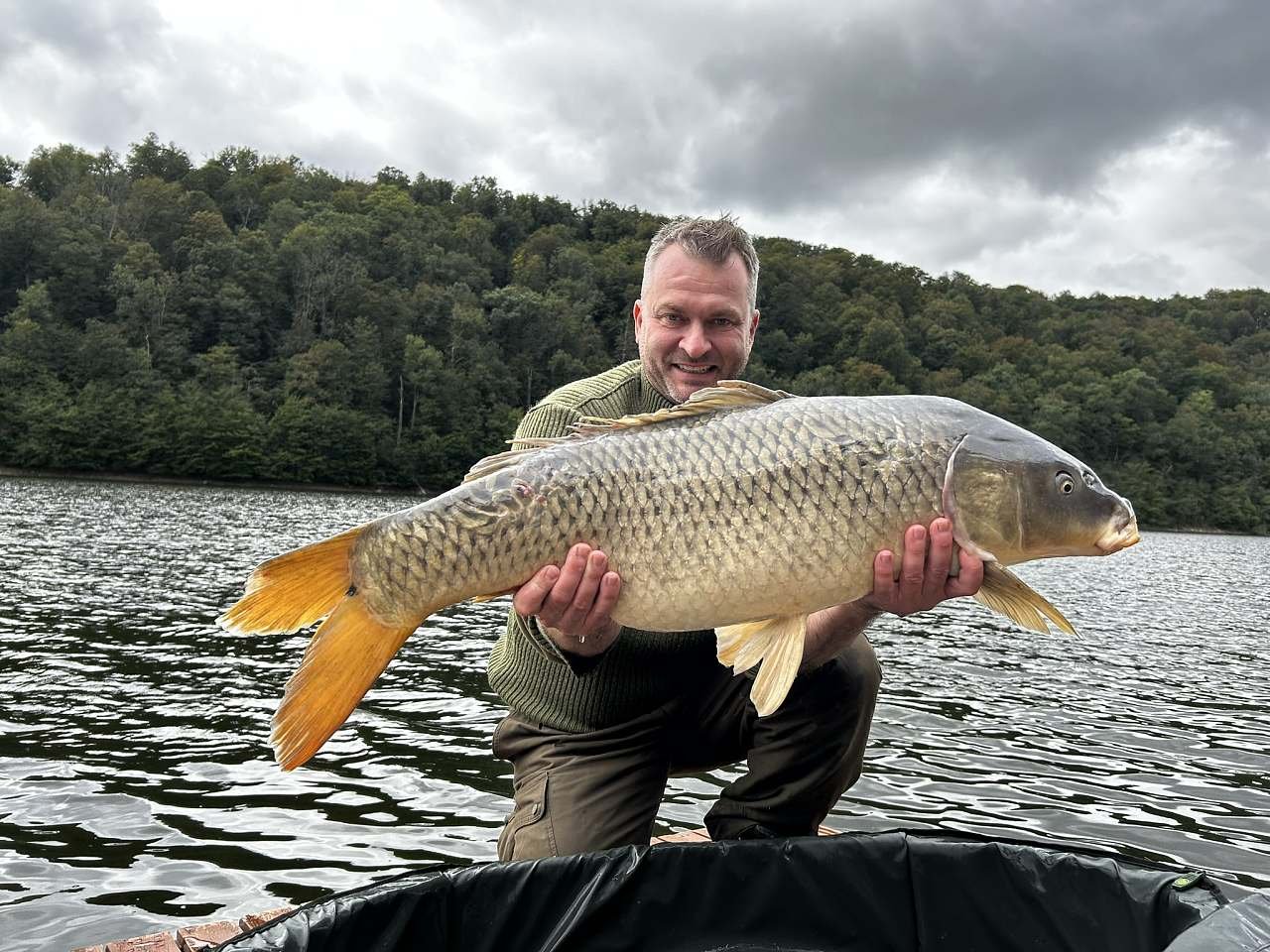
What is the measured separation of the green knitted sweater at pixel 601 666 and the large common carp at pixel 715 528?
2.62 feet

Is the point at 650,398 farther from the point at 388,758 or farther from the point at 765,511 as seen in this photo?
the point at 388,758

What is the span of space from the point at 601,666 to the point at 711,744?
58cm

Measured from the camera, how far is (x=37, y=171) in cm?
8444

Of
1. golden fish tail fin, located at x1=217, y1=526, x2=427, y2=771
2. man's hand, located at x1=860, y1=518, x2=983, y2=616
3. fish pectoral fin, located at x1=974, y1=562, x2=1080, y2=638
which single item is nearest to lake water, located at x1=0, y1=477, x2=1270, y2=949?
fish pectoral fin, located at x1=974, y1=562, x2=1080, y2=638

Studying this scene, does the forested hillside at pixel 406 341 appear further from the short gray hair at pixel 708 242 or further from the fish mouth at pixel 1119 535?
the fish mouth at pixel 1119 535

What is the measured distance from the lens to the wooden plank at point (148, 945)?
3.08 metres

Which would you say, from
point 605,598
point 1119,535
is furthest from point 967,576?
point 605,598

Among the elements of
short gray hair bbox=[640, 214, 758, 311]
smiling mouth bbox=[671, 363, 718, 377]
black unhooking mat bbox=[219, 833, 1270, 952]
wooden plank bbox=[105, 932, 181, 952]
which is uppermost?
short gray hair bbox=[640, 214, 758, 311]

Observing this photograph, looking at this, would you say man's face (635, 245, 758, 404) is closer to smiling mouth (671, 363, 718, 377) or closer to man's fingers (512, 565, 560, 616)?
smiling mouth (671, 363, 718, 377)

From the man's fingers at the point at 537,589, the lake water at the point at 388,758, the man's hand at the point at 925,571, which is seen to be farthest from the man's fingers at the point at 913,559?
the lake water at the point at 388,758

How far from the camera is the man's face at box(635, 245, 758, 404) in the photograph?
12.1 ft

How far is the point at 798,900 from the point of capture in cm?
316

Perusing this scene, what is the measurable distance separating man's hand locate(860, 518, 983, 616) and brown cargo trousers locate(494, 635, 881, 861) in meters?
0.86

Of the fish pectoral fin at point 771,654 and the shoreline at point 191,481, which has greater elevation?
the shoreline at point 191,481
